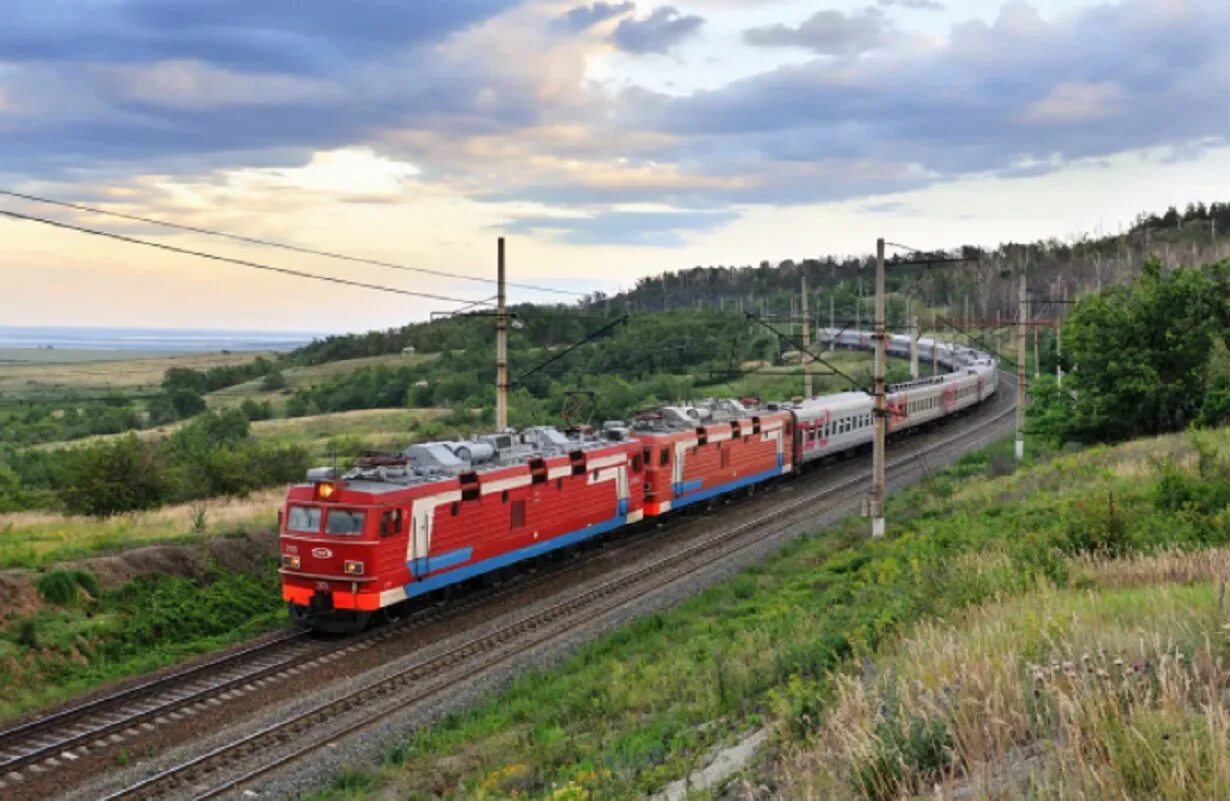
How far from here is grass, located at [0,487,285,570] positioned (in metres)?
24.2

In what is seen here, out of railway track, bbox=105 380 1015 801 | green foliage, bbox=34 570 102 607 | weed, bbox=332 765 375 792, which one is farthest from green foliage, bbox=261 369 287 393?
weed, bbox=332 765 375 792

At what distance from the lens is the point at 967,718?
7066mm

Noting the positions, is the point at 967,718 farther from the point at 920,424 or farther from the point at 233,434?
the point at 233,434

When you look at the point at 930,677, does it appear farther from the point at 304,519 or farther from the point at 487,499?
the point at 487,499

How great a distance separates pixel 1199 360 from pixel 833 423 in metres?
16.5

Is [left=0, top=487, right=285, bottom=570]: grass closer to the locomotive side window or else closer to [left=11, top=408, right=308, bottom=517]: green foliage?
[left=11, top=408, right=308, bottom=517]: green foliage

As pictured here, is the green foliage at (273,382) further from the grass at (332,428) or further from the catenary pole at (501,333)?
the catenary pole at (501,333)

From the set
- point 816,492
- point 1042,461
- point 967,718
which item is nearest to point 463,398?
point 816,492

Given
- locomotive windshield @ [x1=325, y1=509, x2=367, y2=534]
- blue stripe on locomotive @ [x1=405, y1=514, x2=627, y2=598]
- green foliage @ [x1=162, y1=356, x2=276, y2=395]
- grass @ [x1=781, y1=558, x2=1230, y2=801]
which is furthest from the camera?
green foliage @ [x1=162, y1=356, x2=276, y2=395]

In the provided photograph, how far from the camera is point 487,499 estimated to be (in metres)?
24.8

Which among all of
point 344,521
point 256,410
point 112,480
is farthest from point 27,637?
point 256,410

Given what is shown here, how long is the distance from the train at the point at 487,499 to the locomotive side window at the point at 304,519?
0.02 meters

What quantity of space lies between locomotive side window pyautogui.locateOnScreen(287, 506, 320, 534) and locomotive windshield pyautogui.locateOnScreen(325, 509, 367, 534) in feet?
1.22

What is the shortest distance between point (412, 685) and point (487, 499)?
6.66 m
